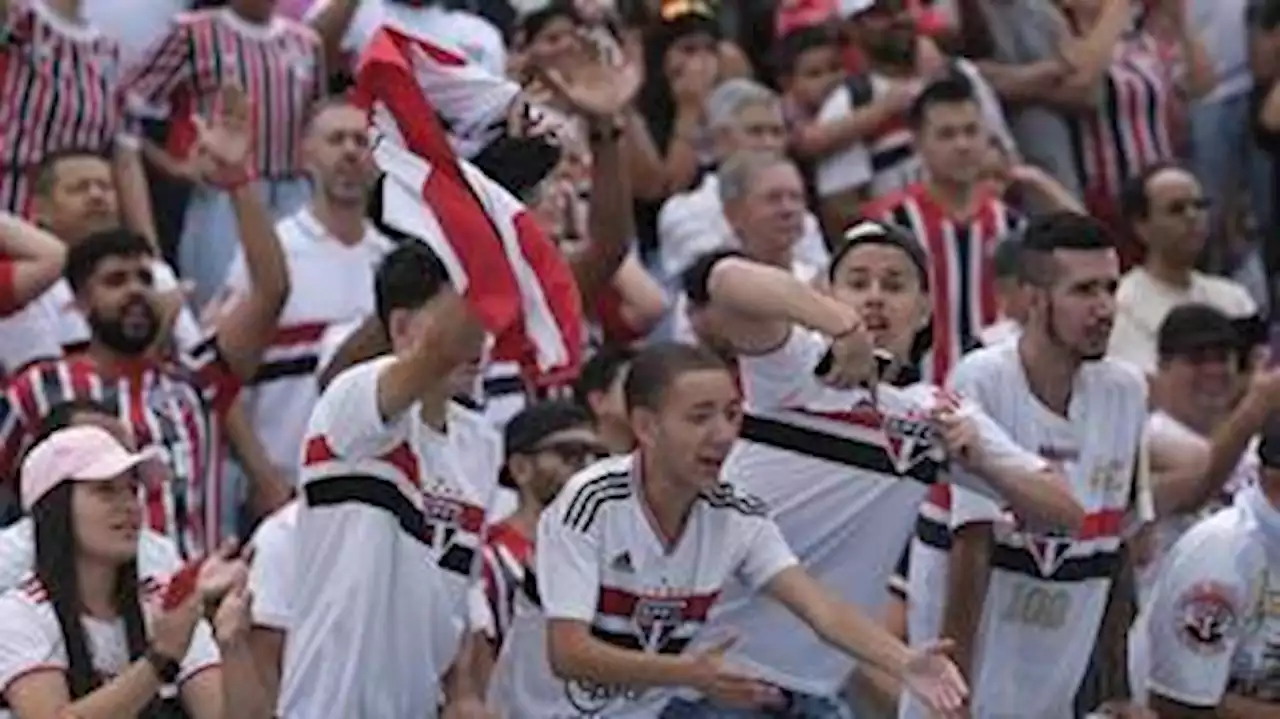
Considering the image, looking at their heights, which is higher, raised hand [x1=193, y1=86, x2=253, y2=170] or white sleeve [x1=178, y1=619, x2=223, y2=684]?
raised hand [x1=193, y1=86, x2=253, y2=170]

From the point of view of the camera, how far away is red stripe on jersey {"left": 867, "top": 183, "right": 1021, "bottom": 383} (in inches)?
516

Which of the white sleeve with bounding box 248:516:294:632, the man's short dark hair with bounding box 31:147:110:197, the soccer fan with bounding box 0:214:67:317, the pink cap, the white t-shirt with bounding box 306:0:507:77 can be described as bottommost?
the white sleeve with bounding box 248:516:294:632

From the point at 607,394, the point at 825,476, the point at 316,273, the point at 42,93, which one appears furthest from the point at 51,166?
the point at 825,476

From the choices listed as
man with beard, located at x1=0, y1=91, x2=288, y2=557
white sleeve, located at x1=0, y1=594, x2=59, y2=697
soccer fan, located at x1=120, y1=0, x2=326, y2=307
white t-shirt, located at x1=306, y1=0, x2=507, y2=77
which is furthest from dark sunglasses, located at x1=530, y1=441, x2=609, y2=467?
white t-shirt, located at x1=306, y1=0, x2=507, y2=77

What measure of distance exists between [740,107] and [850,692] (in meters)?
4.00

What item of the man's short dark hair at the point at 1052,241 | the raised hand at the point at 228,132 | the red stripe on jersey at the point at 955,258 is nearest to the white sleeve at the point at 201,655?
the man's short dark hair at the point at 1052,241

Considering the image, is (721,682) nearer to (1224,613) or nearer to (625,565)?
(625,565)

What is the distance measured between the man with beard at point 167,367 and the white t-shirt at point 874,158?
2712mm

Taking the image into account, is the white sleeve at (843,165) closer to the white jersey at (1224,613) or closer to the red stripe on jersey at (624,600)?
the white jersey at (1224,613)

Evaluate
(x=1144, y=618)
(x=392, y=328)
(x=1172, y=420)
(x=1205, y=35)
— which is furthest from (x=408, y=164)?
(x=1205, y=35)

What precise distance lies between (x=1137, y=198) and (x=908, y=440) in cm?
416

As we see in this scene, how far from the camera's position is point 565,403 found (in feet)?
37.3

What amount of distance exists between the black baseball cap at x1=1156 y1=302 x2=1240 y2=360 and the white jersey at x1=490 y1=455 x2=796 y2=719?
312 centimetres

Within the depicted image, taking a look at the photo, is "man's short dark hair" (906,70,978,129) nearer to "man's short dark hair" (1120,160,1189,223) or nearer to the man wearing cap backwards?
"man's short dark hair" (1120,160,1189,223)
